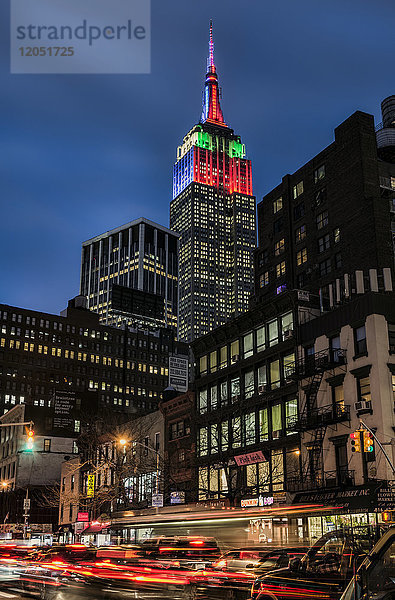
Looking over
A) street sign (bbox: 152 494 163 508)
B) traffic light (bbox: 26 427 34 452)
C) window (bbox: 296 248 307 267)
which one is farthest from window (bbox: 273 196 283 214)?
traffic light (bbox: 26 427 34 452)

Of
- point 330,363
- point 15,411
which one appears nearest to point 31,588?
point 330,363

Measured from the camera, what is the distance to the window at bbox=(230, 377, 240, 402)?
185 ft

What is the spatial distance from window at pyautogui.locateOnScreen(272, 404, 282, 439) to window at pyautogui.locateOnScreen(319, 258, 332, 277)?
68.5 feet

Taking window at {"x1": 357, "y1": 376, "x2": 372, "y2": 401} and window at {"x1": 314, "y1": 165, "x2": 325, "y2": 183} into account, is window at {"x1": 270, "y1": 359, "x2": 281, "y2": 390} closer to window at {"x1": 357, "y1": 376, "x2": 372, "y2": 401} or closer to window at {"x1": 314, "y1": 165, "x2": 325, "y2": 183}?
window at {"x1": 357, "y1": 376, "x2": 372, "y2": 401}

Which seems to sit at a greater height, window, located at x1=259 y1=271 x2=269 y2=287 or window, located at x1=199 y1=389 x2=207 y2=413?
window, located at x1=259 y1=271 x2=269 y2=287

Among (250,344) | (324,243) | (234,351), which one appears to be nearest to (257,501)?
(250,344)

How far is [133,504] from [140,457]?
6413 millimetres

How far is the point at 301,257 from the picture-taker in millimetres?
72062

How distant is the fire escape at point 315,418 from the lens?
44.3 m

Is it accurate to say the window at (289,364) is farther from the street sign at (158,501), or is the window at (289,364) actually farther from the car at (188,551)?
the car at (188,551)

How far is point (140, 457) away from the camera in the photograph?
6456cm

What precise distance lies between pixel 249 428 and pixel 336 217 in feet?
80.8

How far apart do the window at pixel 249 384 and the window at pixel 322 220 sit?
2121 centimetres

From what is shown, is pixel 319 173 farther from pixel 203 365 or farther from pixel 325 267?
pixel 203 365
